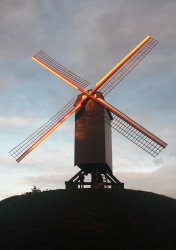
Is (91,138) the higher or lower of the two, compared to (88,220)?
higher

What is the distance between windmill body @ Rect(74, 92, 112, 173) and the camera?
26156mm

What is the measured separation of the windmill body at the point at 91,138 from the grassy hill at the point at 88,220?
3.01 metres

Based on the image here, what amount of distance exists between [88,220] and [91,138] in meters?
9.01

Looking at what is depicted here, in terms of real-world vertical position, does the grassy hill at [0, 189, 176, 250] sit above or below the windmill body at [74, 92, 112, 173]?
below

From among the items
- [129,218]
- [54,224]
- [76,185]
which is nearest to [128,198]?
[129,218]

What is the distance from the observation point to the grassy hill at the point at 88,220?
52.6 ft

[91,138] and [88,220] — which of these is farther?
[91,138]

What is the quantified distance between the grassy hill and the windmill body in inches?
118

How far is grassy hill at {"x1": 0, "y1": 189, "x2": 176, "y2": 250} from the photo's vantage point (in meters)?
16.0

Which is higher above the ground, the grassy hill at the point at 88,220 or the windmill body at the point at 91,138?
the windmill body at the point at 91,138

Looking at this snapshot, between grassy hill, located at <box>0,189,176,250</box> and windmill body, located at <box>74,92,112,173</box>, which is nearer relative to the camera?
grassy hill, located at <box>0,189,176,250</box>

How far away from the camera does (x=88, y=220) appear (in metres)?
18.8

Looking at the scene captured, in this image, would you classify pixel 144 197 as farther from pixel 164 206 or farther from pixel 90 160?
pixel 90 160

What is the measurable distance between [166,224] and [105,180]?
8.79m
